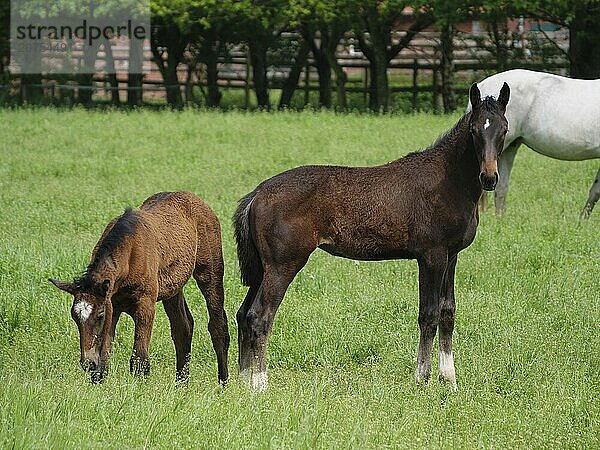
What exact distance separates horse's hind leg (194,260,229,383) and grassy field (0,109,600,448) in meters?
0.30

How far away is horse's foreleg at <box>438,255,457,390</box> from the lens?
709 centimetres

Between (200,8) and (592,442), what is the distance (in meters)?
24.0

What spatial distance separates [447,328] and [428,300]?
0.33m

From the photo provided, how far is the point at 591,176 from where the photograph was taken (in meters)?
16.0

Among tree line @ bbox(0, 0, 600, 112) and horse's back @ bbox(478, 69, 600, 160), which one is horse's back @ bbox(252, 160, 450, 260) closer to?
horse's back @ bbox(478, 69, 600, 160)

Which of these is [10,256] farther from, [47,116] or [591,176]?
[47,116]

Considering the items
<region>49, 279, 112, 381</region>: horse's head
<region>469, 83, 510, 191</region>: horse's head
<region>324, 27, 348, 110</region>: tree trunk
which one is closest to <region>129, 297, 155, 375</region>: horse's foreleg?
<region>49, 279, 112, 381</region>: horse's head

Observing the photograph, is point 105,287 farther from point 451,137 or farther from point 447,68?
point 447,68

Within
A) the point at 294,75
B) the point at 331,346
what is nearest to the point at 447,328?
the point at 331,346

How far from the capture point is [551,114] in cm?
1320

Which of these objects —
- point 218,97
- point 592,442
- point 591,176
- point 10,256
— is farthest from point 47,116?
point 592,442

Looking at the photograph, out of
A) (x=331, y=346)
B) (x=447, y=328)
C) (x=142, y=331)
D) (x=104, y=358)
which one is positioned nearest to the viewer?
(x=104, y=358)

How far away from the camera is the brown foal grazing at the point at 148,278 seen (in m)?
5.92

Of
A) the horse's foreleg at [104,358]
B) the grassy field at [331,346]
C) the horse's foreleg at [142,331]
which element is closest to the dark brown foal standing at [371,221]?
the grassy field at [331,346]
